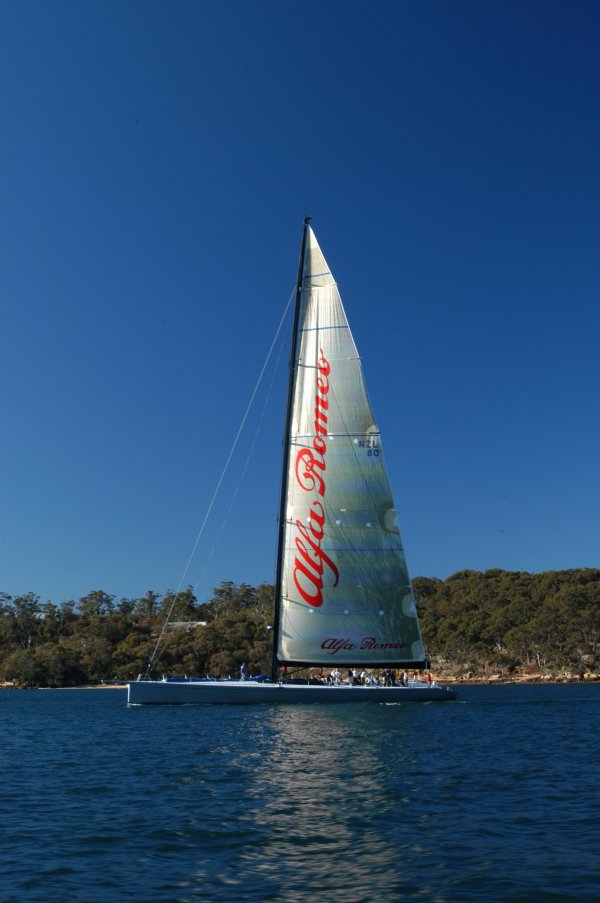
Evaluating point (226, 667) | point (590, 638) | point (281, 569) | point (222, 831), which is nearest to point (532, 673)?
point (590, 638)

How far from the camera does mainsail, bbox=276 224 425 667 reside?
124 feet

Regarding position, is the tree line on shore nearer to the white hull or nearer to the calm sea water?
the white hull

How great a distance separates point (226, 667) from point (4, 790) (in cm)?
8586

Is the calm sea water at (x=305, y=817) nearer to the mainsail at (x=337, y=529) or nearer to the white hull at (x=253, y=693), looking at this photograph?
the white hull at (x=253, y=693)

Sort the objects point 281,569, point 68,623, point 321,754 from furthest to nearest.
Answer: point 68,623, point 281,569, point 321,754

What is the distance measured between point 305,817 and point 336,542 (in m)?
25.3

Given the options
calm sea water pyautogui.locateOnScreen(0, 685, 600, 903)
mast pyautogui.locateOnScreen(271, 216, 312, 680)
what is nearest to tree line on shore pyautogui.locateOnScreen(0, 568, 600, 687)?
mast pyautogui.locateOnScreen(271, 216, 312, 680)

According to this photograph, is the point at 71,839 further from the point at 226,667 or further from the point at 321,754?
the point at 226,667

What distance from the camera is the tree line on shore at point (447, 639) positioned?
9944 centimetres

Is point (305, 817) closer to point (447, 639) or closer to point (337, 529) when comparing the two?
point (337, 529)

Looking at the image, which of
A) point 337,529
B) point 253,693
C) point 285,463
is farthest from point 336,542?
point 253,693

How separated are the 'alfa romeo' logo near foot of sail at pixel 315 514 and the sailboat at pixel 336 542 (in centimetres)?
5

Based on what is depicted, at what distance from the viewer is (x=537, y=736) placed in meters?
26.0

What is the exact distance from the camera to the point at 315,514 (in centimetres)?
3866
